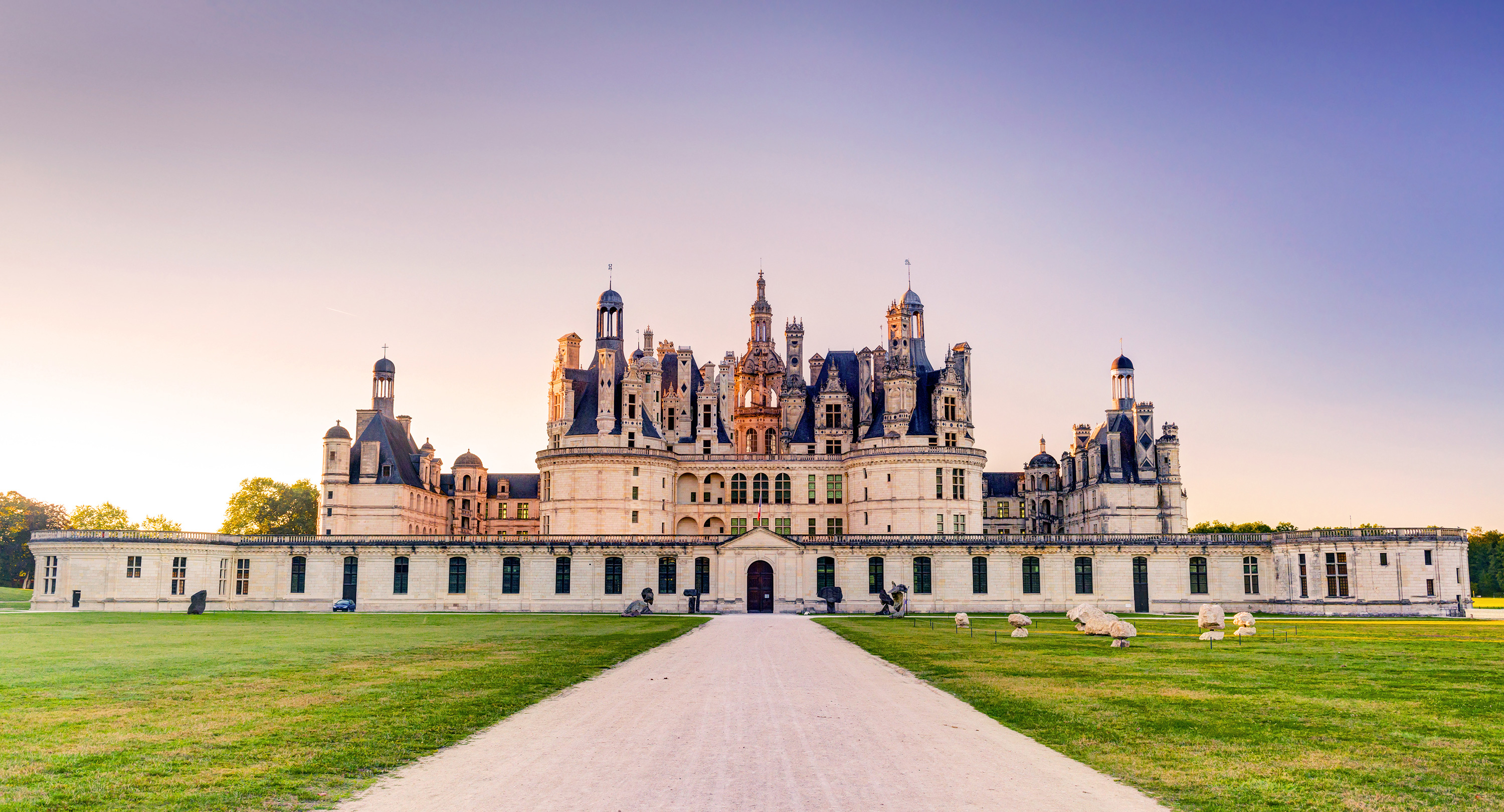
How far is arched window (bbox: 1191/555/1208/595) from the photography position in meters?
72.7

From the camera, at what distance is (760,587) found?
7319cm

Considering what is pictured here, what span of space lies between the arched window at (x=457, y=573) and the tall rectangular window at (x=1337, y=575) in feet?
191

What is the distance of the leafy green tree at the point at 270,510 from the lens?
115 m

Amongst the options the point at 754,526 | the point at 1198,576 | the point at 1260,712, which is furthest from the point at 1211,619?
the point at 754,526

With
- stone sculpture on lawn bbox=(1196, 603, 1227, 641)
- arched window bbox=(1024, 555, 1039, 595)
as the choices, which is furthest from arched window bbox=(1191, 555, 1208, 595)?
stone sculpture on lawn bbox=(1196, 603, 1227, 641)

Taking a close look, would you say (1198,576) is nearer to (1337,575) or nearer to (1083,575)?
(1083,575)

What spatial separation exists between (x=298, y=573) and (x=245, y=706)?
59.7 m

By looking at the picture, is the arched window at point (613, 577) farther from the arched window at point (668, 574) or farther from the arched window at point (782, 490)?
the arched window at point (782, 490)

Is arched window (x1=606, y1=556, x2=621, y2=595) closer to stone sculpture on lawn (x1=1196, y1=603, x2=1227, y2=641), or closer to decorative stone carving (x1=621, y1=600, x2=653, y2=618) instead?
decorative stone carving (x1=621, y1=600, x2=653, y2=618)

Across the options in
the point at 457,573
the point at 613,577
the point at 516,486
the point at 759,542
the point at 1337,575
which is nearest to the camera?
the point at 1337,575

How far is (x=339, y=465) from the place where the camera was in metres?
88.7

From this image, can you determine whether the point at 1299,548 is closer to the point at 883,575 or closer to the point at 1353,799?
the point at 883,575

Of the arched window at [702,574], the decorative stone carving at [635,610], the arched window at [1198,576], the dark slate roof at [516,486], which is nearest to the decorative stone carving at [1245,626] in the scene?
Answer: the arched window at [1198,576]

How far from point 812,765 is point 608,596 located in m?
60.2
